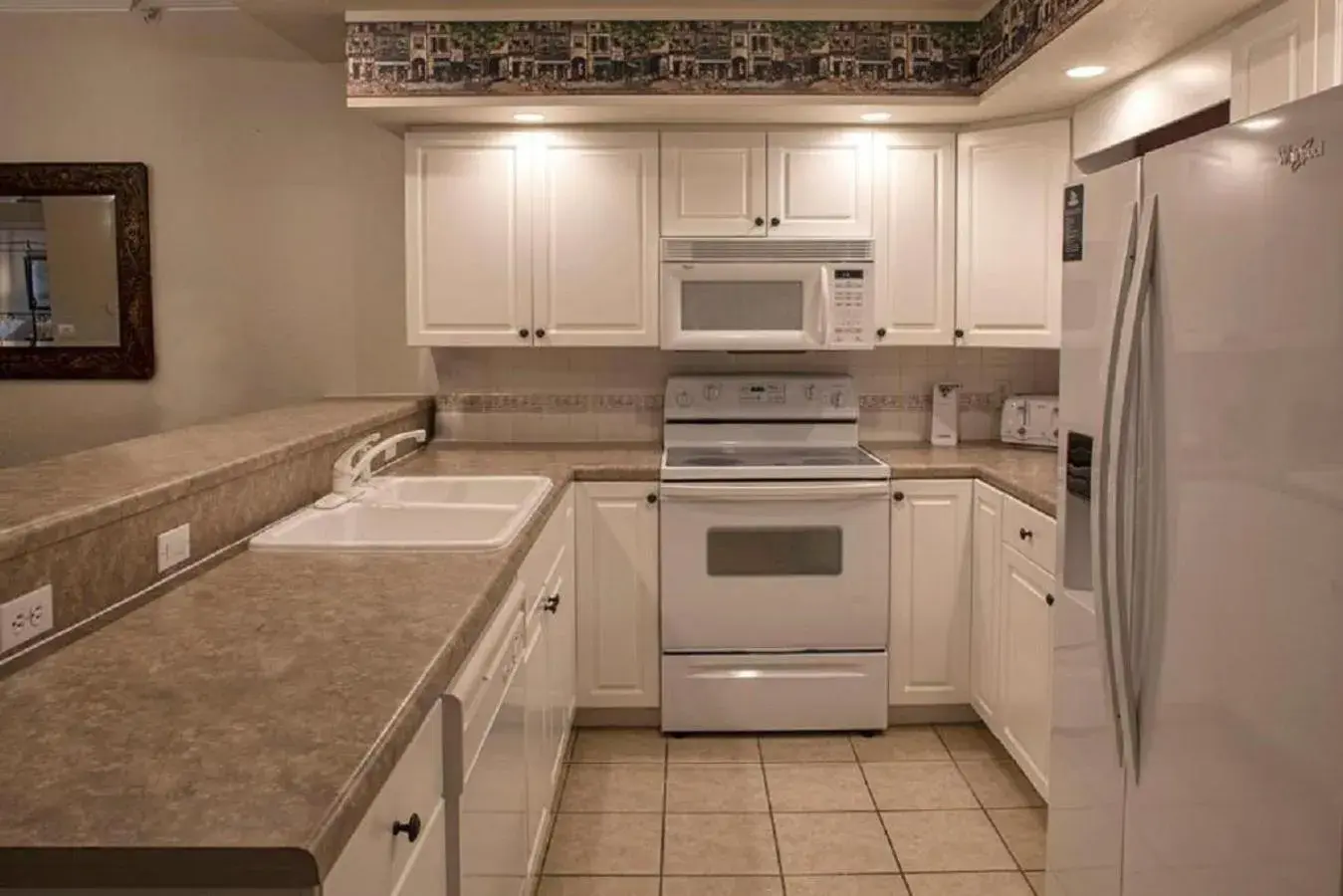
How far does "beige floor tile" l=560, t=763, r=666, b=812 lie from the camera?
10.5ft

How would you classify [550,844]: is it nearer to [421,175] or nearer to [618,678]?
[618,678]

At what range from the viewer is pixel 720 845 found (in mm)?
2951

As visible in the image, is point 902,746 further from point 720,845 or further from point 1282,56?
Answer: point 1282,56

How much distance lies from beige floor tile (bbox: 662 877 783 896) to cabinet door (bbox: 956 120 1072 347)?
6.45 feet

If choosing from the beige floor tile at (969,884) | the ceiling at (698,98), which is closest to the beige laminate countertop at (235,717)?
the beige floor tile at (969,884)

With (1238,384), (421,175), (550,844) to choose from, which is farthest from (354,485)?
(1238,384)

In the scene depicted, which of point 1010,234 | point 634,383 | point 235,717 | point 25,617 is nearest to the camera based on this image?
point 235,717

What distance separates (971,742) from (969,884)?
0.96m

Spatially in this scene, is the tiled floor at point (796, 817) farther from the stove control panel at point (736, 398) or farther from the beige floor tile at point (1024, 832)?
the stove control panel at point (736, 398)

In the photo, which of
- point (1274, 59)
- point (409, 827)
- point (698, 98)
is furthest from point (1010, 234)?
point (409, 827)

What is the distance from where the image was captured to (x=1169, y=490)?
5.77ft

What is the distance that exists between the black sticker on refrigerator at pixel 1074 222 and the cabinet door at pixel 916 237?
1.63 meters

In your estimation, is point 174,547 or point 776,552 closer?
point 174,547

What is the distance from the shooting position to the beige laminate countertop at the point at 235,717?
99 centimetres
